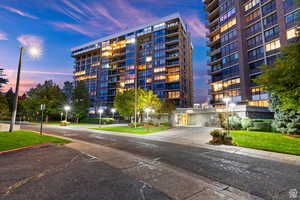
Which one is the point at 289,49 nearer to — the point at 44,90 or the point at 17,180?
the point at 17,180

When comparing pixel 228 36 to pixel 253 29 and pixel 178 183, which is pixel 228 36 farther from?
pixel 178 183

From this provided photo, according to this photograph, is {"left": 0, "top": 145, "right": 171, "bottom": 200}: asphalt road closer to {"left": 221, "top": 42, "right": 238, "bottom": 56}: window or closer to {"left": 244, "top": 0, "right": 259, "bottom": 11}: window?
{"left": 221, "top": 42, "right": 238, "bottom": 56}: window

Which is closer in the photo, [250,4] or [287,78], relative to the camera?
[287,78]

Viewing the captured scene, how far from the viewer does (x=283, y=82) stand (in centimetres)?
1210

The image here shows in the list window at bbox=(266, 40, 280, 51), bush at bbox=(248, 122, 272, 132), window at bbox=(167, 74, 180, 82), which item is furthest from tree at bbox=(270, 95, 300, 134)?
window at bbox=(167, 74, 180, 82)

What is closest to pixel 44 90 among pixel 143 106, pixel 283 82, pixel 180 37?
pixel 143 106

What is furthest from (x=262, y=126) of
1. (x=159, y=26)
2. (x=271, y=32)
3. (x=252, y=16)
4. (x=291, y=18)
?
(x=159, y=26)

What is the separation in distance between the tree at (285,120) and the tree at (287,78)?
167 inches

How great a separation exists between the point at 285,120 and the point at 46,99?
5879 cm

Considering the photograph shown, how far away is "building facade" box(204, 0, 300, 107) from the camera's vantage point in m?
33.1

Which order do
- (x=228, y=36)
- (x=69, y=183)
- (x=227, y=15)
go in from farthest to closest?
(x=227, y=15) → (x=228, y=36) → (x=69, y=183)

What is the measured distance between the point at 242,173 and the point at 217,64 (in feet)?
167

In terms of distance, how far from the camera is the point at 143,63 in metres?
66.1

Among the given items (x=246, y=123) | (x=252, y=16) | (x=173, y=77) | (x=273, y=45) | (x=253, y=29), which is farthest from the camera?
(x=173, y=77)
